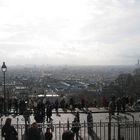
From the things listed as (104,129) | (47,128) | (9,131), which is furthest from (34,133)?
(104,129)

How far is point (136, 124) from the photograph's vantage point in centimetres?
1961

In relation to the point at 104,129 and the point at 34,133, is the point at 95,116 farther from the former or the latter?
the point at 34,133

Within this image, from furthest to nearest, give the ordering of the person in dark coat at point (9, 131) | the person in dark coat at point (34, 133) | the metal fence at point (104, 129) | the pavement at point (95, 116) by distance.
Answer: the pavement at point (95, 116), the metal fence at point (104, 129), the person in dark coat at point (9, 131), the person in dark coat at point (34, 133)

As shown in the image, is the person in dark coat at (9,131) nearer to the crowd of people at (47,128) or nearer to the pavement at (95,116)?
the crowd of people at (47,128)

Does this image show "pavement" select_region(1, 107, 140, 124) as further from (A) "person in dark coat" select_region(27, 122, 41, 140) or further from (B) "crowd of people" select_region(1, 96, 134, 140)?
(A) "person in dark coat" select_region(27, 122, 41, 140)

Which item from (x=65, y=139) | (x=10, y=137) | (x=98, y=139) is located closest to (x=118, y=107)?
(x=98, y=139)

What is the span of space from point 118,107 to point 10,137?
53.8 ft

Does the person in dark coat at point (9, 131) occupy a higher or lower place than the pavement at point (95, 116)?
higher

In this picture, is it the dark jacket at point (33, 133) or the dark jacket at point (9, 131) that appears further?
the dark jacket at point (9, 131)

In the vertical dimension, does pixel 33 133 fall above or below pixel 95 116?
above

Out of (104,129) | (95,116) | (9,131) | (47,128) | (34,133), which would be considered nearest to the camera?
(34,133)

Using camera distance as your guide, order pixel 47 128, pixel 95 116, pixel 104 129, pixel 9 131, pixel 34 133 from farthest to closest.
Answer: pixel 95 116
pixel 104 129
pixel 47 128
pixel 9 131
pixel 34 133

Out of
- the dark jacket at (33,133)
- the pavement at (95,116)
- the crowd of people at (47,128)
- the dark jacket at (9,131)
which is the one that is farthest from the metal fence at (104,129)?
the pavement at (95,116)

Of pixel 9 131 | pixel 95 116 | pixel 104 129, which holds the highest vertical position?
pixel 9 131
